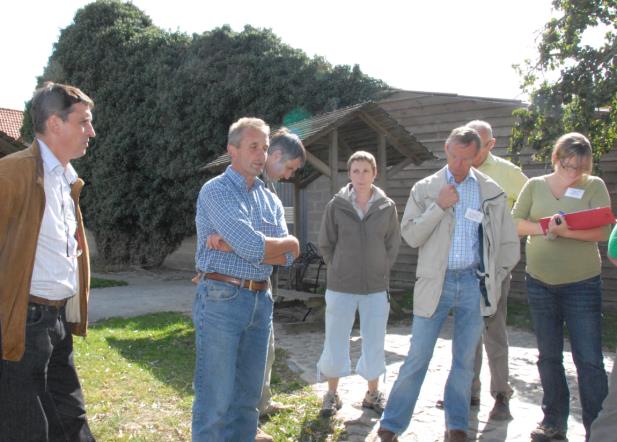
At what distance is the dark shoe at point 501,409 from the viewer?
188 inches

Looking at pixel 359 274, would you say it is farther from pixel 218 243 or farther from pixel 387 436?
pixel 218 243

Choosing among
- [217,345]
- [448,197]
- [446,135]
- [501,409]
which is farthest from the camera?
[446,135]

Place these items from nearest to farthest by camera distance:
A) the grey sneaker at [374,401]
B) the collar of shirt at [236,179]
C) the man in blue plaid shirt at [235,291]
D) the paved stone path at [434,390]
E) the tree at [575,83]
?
the man in blue plaid shirt at [235,291] → the collar of shirt at [236,179] → the paved stone path at [434,390] → the grey sneaker at [374,401] → the tree at [575,83]

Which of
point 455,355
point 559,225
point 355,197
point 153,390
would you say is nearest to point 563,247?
point 559,225

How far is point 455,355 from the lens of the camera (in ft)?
13.8

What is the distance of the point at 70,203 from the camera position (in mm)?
3416

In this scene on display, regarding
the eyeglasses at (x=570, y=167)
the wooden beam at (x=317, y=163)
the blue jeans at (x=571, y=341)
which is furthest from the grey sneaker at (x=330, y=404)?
the wooden beam at (x=317, y=163)

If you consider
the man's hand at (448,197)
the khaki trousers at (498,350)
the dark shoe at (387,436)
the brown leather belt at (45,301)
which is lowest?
the dark shoe at (387,436)

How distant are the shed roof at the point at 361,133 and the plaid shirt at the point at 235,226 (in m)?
5.16

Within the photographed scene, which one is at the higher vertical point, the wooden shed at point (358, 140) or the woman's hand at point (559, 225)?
the wooden shed at point (358, 140)

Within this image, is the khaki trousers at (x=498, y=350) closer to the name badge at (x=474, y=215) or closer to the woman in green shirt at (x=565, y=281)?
the woman in green shirt at (x=565, y=281)

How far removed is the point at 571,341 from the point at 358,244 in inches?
73.1

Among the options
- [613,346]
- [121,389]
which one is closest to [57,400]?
[121,389]

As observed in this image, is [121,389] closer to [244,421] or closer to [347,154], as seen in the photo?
[244,421]
